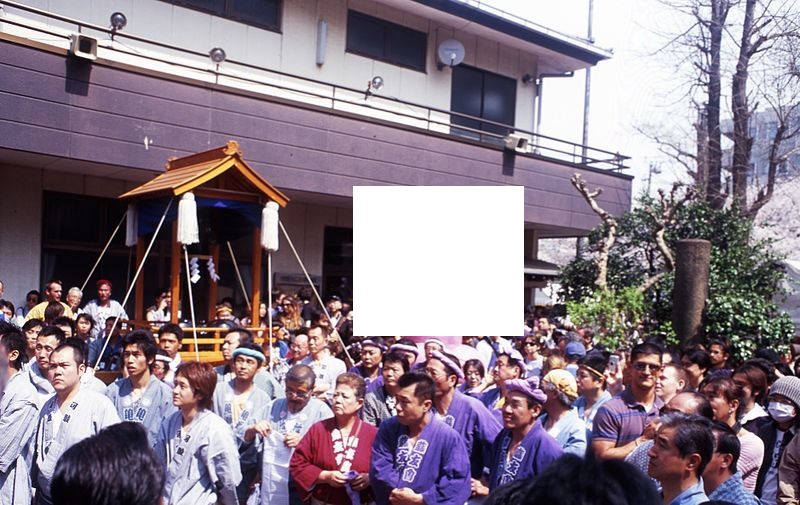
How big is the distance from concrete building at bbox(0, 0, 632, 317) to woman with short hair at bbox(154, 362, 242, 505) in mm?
6938

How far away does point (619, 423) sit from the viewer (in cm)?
515

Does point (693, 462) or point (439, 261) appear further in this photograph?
point (439, 261)

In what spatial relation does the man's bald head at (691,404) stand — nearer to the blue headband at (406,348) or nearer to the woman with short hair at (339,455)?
the woman with short hair at (339,455)

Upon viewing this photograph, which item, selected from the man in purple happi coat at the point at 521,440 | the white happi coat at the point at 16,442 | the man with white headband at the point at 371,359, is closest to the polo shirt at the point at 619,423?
the man in purple happi coat at the point at 521,440

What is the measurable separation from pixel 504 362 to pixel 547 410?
1420mm

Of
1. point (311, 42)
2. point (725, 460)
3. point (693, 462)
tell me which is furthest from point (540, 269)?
point (693, 462)

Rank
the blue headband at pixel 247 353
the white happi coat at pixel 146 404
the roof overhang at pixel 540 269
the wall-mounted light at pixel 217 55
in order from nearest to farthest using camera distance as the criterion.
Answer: the white happi coat at pixel 146 404
the blue headband at pixel 247 353
the wall-mounted light at pixel 217 55
the roof overhang at pixel 540 269

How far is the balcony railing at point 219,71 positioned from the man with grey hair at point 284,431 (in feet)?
22.6

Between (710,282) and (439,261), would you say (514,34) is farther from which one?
(439,261)

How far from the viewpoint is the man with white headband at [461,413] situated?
5336mm

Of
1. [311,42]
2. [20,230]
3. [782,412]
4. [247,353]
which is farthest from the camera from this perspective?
[311,42]

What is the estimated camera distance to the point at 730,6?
15562mm

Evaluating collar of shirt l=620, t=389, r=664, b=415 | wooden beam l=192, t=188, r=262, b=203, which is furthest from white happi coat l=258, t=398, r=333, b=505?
wooden beam l=192, t=188, r=262, b=203

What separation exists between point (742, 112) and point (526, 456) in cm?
1393
